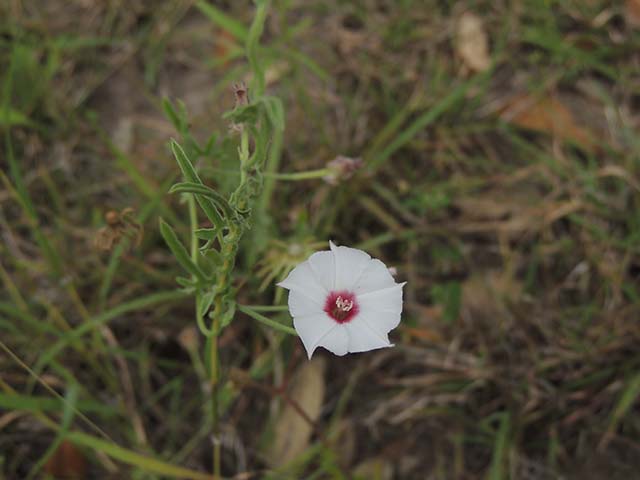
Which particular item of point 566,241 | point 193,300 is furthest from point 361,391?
point 566,241

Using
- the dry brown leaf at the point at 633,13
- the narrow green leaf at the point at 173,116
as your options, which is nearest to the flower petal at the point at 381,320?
the narrow green leaf at the point at 173,116

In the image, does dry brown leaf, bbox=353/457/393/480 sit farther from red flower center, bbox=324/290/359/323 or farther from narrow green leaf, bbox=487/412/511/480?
red flower center, bbox=324/290/359/323

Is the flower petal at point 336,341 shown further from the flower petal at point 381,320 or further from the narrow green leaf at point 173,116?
the narrow green leaf at point 173,116

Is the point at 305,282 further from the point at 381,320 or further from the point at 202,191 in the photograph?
the point at 202,191

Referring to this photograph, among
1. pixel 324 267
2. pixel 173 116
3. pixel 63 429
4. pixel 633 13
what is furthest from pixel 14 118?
pixel 633 13

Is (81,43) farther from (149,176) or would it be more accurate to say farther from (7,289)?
(7,289)

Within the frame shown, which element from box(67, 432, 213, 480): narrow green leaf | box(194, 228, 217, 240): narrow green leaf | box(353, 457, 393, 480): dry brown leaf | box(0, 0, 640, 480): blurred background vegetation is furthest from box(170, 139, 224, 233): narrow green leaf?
box(353, 457, 393, 480): dry brown leaf

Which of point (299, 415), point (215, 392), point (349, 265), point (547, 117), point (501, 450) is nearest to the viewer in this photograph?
point (349, 265)

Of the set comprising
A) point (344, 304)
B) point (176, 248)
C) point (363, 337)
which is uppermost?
point (176, 248)
